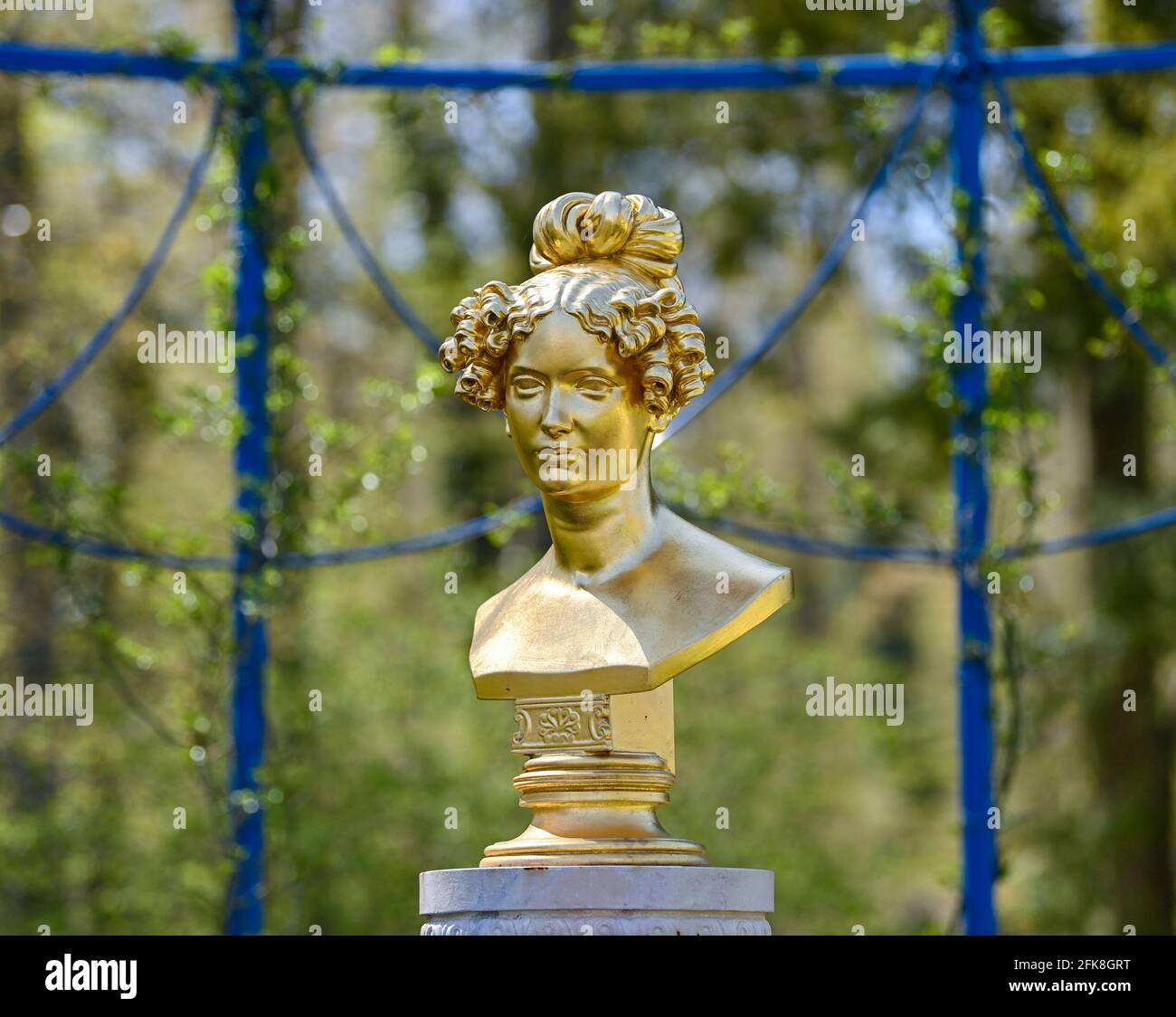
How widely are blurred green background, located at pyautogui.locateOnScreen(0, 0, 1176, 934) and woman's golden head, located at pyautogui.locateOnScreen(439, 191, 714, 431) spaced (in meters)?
4.98

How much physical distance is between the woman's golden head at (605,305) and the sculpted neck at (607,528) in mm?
243

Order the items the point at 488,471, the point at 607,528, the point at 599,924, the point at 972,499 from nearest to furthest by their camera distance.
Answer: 1. the point at 599,924
2. the point at 607,528
3. the point at 972,499
4. the point at 488,471

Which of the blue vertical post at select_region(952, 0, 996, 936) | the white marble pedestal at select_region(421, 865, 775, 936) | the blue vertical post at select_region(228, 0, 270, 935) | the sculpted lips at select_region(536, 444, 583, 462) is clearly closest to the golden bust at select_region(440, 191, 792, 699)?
the sculpted lips at select_region(536, 444, 583, 462)

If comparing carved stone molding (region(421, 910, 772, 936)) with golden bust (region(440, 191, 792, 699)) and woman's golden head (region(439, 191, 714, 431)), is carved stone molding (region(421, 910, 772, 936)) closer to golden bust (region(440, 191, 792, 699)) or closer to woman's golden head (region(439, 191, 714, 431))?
golden bust (region(440, 191, 792, 699))

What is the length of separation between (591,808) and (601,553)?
73cm

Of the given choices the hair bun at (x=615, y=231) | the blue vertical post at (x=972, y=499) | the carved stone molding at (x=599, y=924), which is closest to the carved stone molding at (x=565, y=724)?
the carved stone molding at (x=599, y=924)

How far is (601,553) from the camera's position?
6086mm

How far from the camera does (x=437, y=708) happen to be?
46.3 feet

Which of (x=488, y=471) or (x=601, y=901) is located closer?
(x=601, y=901)

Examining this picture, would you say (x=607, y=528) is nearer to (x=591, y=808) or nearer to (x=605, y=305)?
(x=605, y=305)

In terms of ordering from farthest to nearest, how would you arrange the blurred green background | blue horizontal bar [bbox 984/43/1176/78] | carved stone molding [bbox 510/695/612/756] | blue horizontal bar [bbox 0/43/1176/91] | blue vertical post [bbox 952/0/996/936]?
the blurred green background, blue horizontal bar [bbox 0/43/1176/91], blue horizontal bar [bbox 984/43/1176/78], blue vertical post [bbox 952/0/996/936], carved stone molding [bbox 510/695/612/756]

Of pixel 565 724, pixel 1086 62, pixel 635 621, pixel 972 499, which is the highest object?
pixel 1086 62

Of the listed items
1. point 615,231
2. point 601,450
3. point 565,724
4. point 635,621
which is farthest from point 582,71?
point 565,724

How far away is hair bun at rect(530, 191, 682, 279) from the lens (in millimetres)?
6082
